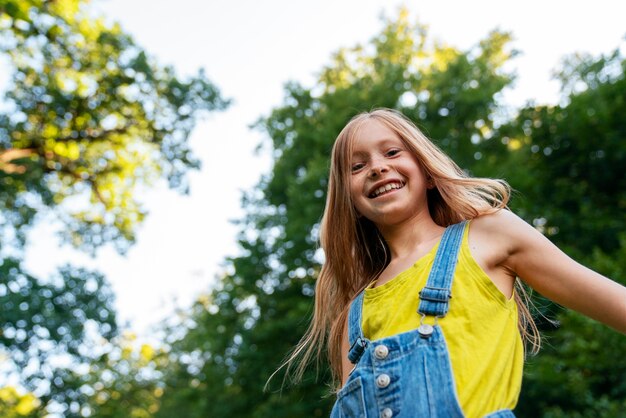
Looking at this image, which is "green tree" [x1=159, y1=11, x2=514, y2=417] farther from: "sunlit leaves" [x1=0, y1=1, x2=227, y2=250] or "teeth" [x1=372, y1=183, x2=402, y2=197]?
"teeth" [x1=372, y1=183, x2=402, y2=197]

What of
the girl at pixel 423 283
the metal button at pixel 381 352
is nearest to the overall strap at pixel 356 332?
the girl at pixel 423 283

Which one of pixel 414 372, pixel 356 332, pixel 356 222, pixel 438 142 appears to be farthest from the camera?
pixel 438 142

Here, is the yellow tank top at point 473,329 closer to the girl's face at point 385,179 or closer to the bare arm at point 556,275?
the bare arm at point 556,275

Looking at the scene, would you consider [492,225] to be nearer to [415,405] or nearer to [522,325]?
[522,325]

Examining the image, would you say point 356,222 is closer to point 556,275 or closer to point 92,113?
point 556,275

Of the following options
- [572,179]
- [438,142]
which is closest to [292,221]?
[438,142]

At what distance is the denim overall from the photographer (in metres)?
1.55

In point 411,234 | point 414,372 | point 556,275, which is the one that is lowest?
point 414,372

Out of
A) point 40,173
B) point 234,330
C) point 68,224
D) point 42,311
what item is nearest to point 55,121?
point 40,173

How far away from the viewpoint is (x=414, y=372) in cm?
161

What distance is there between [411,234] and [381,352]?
496mm

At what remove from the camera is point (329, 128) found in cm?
1498

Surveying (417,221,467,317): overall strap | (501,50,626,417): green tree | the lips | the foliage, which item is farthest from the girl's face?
the foliage

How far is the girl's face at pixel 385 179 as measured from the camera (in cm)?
205
